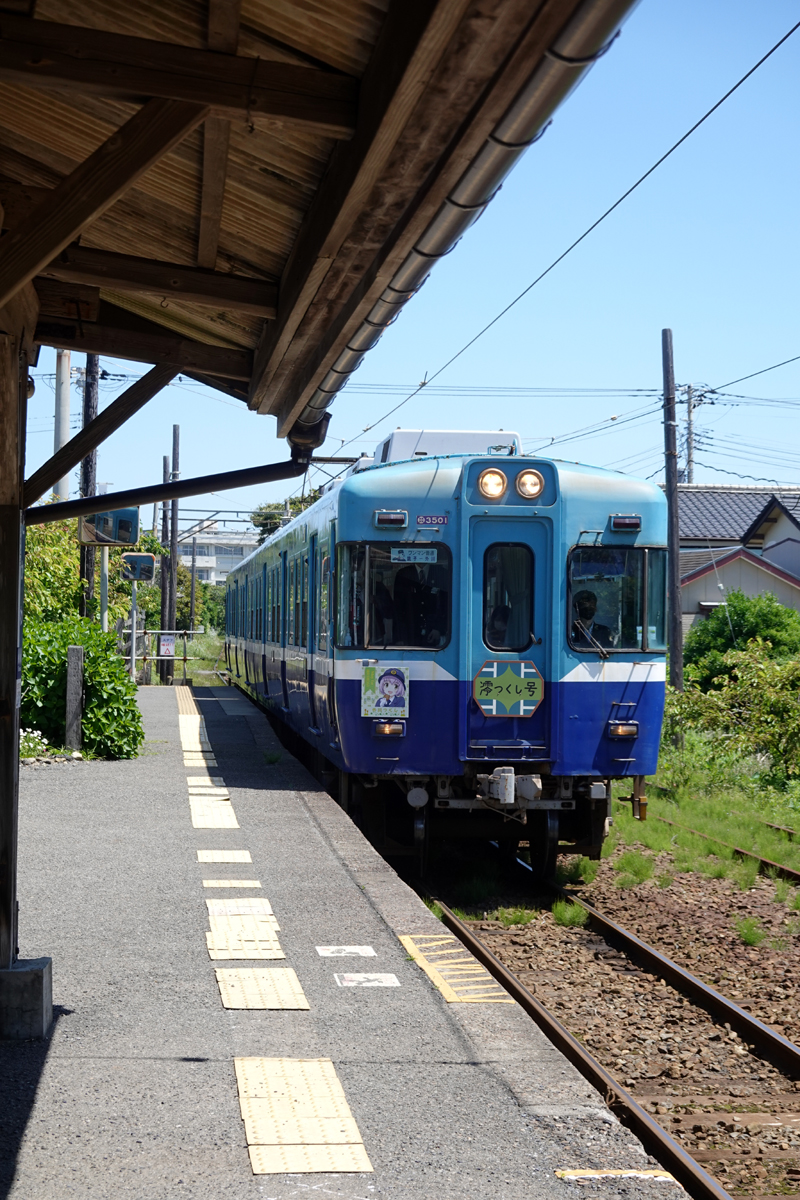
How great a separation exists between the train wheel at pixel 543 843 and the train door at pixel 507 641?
0.79 m

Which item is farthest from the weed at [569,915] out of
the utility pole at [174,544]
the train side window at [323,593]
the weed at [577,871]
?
the utility pole at [174,544]

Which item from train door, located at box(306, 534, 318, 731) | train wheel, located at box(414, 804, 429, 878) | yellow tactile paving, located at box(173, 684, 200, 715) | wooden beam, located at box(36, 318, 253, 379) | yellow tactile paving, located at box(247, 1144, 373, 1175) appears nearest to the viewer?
yellow tactile paving, located at box(247, 1144, 373, 1175)

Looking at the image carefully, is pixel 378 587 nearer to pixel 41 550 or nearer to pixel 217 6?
pixel 217 6

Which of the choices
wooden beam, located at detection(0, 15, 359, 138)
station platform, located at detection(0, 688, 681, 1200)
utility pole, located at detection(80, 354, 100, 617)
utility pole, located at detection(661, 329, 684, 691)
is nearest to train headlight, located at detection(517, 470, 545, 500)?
station platform, located at detection(0, 688, 681, 1200)

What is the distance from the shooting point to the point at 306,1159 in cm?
389

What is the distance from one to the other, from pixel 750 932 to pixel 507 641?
8.84ft

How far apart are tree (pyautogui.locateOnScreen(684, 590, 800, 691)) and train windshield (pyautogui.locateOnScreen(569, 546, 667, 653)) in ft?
63.2

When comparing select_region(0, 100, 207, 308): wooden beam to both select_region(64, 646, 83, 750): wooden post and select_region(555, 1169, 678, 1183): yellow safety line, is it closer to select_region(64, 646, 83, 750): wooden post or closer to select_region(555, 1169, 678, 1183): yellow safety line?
select_region(555, 1169, 678, 1183): yellow safety line

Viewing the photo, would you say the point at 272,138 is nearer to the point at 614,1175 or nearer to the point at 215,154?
the point at 215,154

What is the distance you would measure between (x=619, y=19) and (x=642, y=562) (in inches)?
291

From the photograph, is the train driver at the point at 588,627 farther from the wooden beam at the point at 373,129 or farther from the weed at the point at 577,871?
the wooden beam at the point at 373,129

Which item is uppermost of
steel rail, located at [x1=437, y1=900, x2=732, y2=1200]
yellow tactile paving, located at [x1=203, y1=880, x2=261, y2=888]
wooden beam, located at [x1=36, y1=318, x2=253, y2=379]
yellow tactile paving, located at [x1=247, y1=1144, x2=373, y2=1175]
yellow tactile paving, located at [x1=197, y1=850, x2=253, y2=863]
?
wooden beam, located at [x1=36, y1=318, x2=253, y2=379]

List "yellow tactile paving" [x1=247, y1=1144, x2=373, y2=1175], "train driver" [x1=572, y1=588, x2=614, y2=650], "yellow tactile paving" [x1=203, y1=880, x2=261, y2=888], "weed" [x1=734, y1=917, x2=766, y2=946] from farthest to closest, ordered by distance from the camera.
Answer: "train driver" [x1=572, y1=588, x2=614, y2=650] → "weed" [x1=734, y1=917, x2=766, y2=946] → "yellow tactile paving" [x1=203, y1=880, x2=261, y2=888] → "yellow tactile paving" [x1=247, y1=1144, x2=373, y2=1175]

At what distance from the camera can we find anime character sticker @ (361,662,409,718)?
927 centimetres
